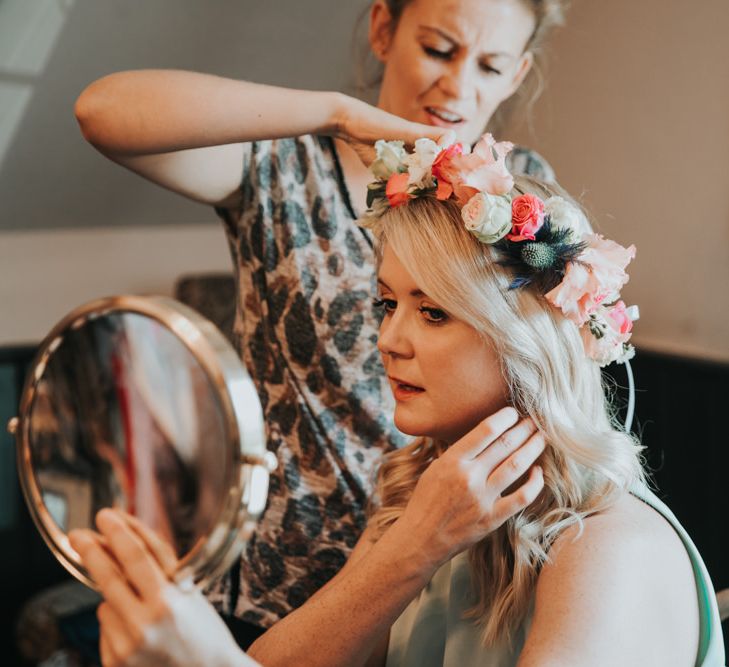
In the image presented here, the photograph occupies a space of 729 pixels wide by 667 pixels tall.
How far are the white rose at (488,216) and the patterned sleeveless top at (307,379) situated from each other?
0.39m

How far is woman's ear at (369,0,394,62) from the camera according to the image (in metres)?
1.65

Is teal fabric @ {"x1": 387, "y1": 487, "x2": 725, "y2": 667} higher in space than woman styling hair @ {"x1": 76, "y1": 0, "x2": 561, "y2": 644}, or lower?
lower

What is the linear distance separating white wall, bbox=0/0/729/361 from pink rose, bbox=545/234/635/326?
1.57 meters

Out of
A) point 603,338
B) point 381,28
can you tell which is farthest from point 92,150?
point 603,338

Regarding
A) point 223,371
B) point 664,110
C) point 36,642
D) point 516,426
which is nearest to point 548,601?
point 516,426

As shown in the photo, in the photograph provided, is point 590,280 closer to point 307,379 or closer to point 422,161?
point 422,161

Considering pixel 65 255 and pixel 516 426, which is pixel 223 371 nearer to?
pixel 516 426

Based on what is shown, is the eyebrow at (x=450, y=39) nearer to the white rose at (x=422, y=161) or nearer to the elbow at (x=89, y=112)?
the white rose at (x=422, y=161)

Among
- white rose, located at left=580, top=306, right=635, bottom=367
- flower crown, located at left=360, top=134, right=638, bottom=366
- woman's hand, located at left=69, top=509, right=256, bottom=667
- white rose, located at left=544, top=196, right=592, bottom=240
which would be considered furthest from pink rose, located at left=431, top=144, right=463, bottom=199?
woman's hand, located at left=69, top=509, right=256, bottom=667

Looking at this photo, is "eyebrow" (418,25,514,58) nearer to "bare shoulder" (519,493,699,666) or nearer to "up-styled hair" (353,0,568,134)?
"up-styled hair" (353,0,568,134)

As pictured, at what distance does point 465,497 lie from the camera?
1077 mm

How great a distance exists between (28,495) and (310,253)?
2.70 ft

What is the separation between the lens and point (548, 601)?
1159mm

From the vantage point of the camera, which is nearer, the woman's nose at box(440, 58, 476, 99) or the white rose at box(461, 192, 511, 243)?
the white rose at box(461, 192, 511, 243)
